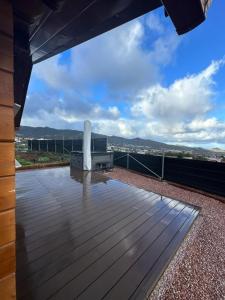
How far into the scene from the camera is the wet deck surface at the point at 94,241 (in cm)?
176

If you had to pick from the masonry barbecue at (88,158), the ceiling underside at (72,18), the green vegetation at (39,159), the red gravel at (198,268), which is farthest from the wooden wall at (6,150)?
the green vegetation at (39,159)

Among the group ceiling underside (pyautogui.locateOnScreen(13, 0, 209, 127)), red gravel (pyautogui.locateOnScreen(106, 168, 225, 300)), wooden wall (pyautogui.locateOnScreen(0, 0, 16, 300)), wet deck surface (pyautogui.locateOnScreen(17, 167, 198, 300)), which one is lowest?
red gravel (pyautogui.locateOnScreen(106, 168, 225, 300))

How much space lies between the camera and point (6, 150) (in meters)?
0.88

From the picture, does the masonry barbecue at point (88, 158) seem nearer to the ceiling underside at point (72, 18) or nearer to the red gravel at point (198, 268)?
the red gravel at point (198, 268)

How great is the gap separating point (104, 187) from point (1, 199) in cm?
459

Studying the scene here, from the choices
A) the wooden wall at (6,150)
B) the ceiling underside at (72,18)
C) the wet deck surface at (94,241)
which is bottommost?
the wet deck surface at (94,241)

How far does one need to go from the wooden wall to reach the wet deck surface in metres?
1.04

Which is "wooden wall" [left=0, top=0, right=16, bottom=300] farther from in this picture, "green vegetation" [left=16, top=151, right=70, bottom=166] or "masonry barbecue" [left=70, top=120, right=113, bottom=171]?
"green vegetation" [left=16, top=151, right=70, bottom=166]

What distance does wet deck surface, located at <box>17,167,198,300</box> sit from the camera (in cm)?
176

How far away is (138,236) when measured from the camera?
8.85ft

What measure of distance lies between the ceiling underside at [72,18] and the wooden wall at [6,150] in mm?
236

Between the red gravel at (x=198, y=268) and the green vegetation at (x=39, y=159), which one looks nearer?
the red gravel at (x=198, y=268)

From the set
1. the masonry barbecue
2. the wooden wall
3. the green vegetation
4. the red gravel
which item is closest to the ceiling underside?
the wooden wall

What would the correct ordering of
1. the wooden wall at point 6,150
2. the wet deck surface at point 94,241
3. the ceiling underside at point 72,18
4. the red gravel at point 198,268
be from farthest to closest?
the red gravel at point 198,268
the wet deck surface at point 94,241
the ceiling underside at point 72,18
the wooden wall at point 6,150
